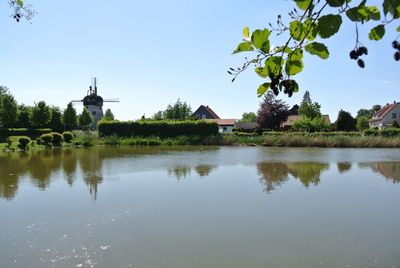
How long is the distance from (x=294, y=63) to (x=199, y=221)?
20.1ft

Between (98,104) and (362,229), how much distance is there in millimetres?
59569

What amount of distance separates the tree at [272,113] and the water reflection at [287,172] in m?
33.2

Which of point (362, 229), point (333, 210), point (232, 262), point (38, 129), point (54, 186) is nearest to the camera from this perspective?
point (232, 262)

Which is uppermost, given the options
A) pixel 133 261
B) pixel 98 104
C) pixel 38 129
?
pixel 98 104

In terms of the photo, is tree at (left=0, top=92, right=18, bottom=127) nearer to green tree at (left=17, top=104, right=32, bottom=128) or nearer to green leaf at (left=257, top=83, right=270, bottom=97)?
green tree at (left=17, top=104, right=32, bottom=128)

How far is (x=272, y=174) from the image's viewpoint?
14625 mm

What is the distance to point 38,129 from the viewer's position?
38.5m

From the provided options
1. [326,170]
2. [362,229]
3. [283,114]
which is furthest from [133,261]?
[283,114]

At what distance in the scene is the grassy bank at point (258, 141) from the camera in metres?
30.5

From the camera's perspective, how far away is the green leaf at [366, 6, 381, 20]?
1412 millimetres

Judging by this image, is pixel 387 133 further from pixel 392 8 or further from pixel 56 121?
pixel 392 8

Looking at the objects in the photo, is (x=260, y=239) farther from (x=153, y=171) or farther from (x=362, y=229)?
(x=153, y=171)

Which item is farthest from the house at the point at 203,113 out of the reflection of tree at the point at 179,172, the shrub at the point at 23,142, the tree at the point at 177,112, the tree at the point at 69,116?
the reflection of tree at the point at 179,172

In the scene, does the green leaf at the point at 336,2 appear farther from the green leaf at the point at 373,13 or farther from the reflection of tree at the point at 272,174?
the reflection of tree at the point at 272,174
